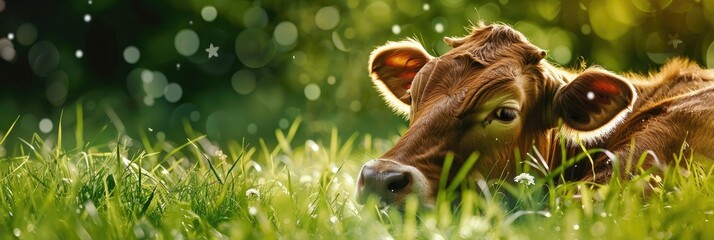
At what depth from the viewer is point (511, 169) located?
470 centimetres

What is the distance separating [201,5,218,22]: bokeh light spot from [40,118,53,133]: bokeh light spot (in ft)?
7.18

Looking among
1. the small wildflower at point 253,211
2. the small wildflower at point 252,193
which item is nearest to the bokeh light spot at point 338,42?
the small wildflower at point 252,193

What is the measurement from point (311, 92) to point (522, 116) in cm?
801

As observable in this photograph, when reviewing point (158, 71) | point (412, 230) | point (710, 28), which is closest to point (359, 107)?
point (158, 71)

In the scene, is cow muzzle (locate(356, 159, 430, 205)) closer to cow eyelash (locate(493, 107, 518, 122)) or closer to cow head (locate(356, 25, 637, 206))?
cow head (locate(356, 25, 637, 206))

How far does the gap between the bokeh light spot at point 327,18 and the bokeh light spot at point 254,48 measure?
677 mm

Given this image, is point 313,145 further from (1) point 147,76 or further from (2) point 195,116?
(1) point 147,76

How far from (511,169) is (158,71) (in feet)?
28.2

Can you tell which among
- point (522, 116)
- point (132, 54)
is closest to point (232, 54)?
point (132, 54)

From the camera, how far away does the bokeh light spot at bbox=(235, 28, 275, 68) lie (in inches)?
501

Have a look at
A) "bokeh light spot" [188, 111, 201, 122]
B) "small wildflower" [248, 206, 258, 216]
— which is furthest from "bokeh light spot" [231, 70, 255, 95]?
"small wildflower" [248, 206, 258, 216]

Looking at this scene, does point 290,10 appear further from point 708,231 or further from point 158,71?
point 708,231

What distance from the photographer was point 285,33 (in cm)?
1267

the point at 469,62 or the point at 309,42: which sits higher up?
the point at 469,62
